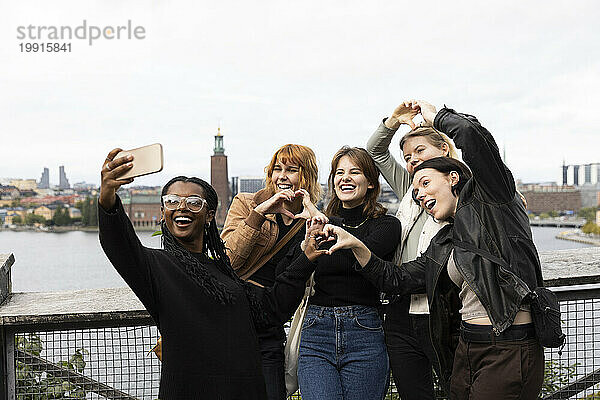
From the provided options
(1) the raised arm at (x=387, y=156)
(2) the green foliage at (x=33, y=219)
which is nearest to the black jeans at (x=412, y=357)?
(1) the raised arm at (x=387, y=156)

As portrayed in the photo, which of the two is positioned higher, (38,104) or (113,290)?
(38,104)

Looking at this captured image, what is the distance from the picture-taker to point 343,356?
2.70 m

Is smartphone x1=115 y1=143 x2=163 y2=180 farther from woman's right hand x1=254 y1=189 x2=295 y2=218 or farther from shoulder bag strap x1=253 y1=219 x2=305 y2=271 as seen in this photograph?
shoulder bag strap x1=253 y1=219 x2=305 y2=271

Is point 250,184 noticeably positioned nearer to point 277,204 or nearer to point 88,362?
point 277,204

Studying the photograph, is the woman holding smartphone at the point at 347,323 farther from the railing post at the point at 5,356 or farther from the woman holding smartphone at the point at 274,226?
the railing post at the point at 5,356

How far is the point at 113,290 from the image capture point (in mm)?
3219

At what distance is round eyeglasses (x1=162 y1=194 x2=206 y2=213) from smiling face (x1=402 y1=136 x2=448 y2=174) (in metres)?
1.10

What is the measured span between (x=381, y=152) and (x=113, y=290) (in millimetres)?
1467

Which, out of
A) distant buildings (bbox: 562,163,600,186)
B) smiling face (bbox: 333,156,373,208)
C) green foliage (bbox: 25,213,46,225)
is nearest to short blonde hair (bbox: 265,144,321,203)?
smiling face (bbox: 333,156,373,208)

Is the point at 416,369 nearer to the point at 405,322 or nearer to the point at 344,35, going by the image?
the point at 405,322

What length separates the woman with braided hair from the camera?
79.0 inches

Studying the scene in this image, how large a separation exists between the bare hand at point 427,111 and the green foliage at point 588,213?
28.7m

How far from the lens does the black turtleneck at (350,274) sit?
2.76 meters

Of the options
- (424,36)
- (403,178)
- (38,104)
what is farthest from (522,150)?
(403,178)
